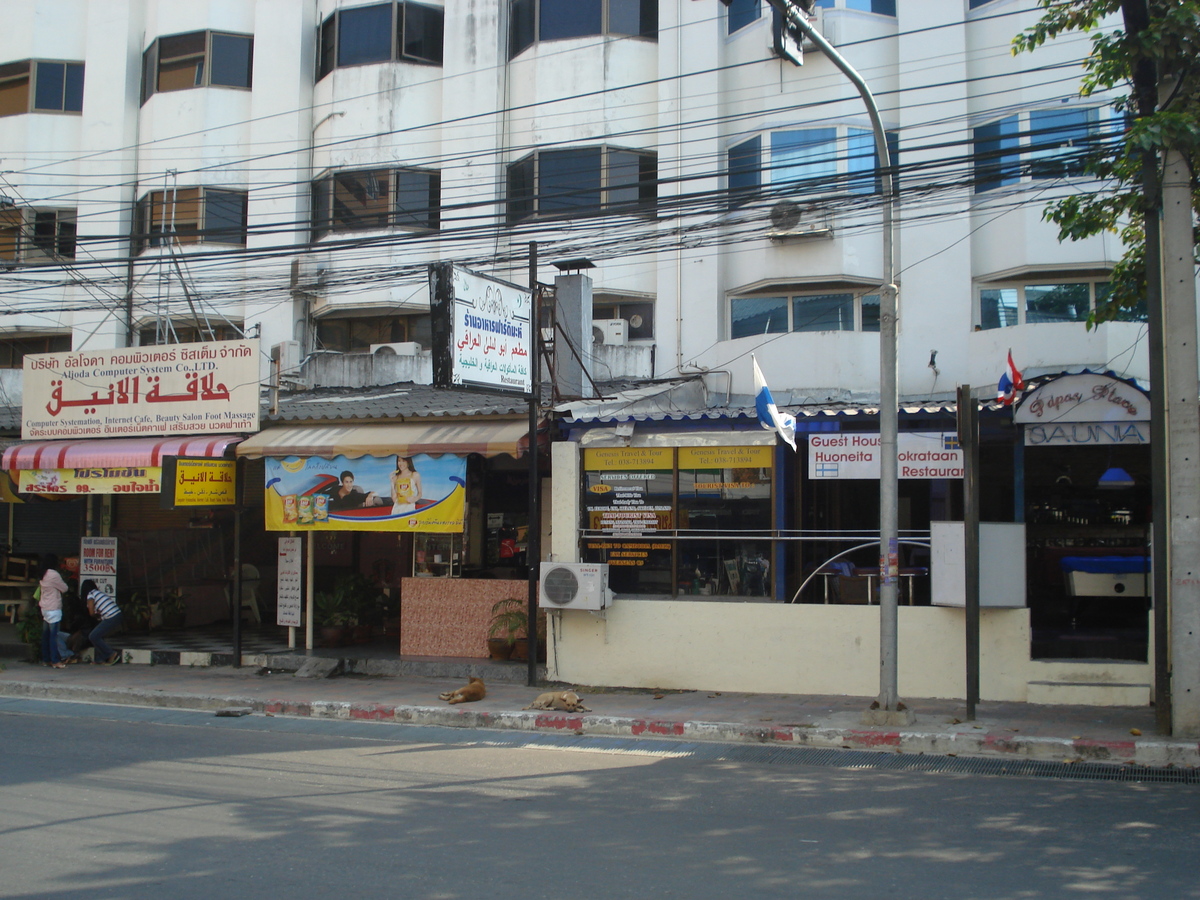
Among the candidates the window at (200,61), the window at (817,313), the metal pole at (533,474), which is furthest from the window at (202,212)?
the metal pole at (533,474)

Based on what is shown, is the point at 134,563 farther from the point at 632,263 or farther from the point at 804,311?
the point at 804,311

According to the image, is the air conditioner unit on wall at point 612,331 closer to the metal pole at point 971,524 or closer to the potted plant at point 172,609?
the potted plant at point 172,609

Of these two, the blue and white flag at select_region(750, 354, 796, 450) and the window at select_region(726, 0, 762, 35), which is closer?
the blue and white flag at select_region(750, 354, 796, 450)

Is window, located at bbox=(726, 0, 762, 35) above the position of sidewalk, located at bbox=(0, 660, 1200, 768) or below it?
above

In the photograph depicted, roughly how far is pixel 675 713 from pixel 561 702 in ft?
4.03

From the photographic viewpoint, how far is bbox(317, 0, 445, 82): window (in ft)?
66.1

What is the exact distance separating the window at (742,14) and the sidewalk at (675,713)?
1280 cm

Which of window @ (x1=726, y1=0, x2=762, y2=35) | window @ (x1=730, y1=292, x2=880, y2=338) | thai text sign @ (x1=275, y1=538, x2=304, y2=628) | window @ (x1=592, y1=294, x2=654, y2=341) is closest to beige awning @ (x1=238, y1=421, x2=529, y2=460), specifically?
thai text sign @ (x1=275, y1=538, x2=304, y2=628)

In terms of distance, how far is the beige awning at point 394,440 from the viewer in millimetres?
12039

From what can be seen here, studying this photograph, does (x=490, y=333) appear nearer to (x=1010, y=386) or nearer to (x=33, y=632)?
(x=1010, y=386)

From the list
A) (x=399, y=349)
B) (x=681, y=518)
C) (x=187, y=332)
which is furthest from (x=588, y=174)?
(x=187, y=332)

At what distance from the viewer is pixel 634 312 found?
18672mm

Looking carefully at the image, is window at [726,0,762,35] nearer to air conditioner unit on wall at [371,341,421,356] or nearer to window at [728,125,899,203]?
window at [728,125,899,203]

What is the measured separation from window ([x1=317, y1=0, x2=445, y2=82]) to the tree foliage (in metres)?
13.7
